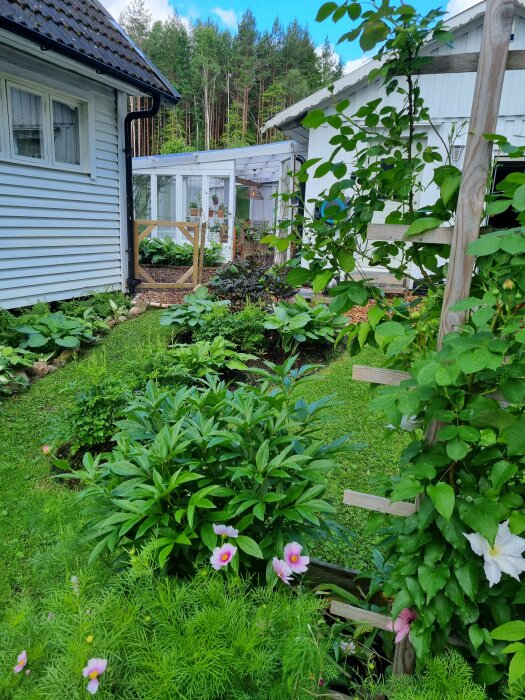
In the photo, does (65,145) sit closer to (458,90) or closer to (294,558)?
(458,90)

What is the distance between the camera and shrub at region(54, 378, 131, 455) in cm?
284

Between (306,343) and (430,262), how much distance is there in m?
3.83

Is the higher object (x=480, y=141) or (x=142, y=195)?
(x=142, y=195)

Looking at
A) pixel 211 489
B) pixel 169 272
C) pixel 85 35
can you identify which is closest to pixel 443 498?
pixel 211 489

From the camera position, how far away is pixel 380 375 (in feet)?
3.97

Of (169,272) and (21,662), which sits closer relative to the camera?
(21,662)

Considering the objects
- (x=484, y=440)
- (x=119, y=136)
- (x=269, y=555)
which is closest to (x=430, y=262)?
(x=484, y=440)

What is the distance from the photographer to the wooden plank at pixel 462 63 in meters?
0.99

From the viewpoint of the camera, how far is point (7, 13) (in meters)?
4.16

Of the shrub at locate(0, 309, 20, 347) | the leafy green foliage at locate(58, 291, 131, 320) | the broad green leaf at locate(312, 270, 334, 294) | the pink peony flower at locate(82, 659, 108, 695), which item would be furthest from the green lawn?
the leafy green foliage at locate(58, 291, 131, 320)

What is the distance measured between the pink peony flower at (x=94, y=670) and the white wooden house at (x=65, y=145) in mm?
5070

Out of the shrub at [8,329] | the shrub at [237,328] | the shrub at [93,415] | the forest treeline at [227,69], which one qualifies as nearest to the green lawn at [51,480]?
the shrub at [93,415]

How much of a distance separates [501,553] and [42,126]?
20.6ft

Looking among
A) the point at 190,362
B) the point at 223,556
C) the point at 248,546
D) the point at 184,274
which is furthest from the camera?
the point at 184,274
